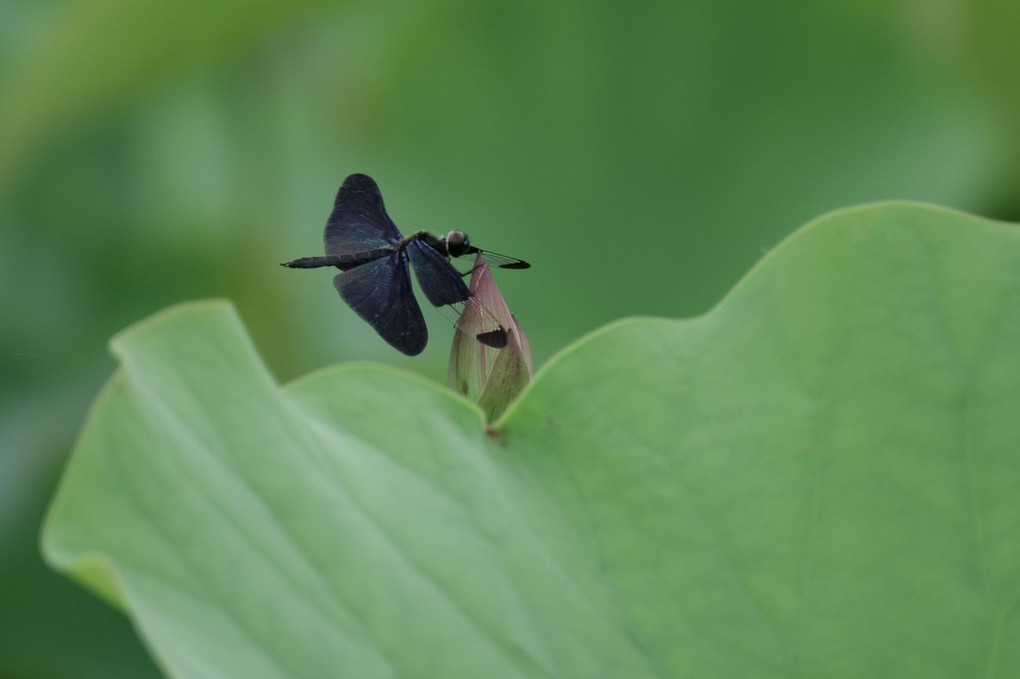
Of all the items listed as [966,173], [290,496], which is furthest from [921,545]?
[966,173]

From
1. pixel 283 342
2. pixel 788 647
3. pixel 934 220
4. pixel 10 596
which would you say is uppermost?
pixel 934 220

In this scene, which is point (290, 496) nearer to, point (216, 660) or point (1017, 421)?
point (216, 660)

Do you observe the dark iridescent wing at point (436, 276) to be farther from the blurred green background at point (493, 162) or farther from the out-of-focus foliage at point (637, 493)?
the blurred green background at point (493, 162)

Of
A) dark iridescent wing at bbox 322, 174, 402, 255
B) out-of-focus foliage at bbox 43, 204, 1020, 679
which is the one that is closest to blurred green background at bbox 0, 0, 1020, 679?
dark iridescent wing at bbox 322, 174, 402, 255

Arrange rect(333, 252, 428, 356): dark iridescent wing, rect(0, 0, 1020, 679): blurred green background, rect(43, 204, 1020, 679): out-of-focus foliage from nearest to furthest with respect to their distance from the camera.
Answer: rect(43, 204, 1020, 679): out-of-focus foliage, rect(333, 252, 428, 356): dark iridescent wing, rect(0, 0, 1020, 679): blurred green background

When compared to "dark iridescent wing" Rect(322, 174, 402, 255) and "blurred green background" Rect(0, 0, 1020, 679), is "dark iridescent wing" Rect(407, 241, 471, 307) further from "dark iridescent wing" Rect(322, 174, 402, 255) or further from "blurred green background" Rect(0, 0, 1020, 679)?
"blurred green background" Rect(0, 0, 1020, 679)

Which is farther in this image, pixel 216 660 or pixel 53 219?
pixel 53 219

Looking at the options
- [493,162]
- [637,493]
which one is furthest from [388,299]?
[493,162]
